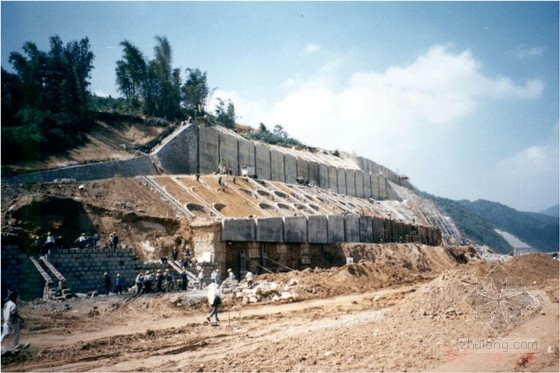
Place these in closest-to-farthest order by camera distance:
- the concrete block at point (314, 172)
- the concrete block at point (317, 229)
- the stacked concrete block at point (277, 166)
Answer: the concrete block at point (317, 229) < the stacked concrete block at point (277, 166) < the concrete block at point (314, 172)

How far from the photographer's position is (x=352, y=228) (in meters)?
29.7

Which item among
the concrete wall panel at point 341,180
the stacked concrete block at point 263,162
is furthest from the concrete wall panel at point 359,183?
the stacked concrete block at point 263,162

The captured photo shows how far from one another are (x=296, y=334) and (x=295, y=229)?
49.3 feet

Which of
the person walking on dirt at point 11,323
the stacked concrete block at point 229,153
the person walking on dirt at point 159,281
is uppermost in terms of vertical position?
the stacked concrete block at point 229,153

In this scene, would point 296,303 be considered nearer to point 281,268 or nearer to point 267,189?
point 281,268

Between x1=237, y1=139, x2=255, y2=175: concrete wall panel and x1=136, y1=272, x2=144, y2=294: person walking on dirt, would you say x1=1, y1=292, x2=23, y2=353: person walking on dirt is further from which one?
x1=237, y1=139, x2=255, y2=175: concrete wall panel

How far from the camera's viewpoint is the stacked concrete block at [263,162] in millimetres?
43875

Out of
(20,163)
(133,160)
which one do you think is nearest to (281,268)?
(133,160)

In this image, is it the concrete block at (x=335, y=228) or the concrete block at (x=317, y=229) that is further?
the concrete block at (x=335, y=228)

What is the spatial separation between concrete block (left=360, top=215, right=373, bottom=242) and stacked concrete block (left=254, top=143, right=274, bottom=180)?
48.2ft

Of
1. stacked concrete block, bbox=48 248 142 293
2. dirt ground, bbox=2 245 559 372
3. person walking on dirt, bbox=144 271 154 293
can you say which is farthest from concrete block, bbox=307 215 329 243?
person walking on dirt, bbox=144 271 154 293

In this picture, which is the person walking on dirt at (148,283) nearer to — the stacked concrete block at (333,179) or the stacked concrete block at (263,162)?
the stacked concrete block at (263,162)

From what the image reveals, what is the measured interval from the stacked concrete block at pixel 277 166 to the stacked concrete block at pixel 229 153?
5581 millimetres

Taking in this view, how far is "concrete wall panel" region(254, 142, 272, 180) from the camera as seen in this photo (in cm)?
4397
